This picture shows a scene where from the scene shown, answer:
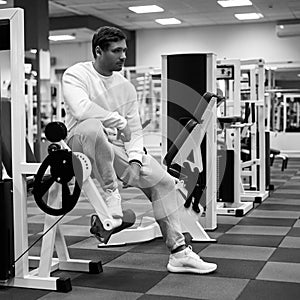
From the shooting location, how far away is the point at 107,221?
2930mm

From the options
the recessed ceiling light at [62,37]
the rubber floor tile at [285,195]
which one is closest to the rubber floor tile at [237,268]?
the rubber floor tile at [285,195]

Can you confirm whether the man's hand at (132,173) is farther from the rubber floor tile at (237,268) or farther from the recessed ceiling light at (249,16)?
the recessed ceiling light at (249,16)

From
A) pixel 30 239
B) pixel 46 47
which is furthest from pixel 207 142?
pixel 46 47

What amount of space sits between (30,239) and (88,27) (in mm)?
8844

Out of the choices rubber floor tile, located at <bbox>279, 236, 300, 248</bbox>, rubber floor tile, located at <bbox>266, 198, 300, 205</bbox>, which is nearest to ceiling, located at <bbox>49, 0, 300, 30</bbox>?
rubber floor tile, located at <bbox>266, 198, 300, 205</bbox>

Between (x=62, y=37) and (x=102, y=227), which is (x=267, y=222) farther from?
(x=62, y=37)

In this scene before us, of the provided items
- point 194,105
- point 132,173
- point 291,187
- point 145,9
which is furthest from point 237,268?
point 145,9

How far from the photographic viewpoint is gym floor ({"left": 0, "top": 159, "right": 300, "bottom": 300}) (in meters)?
2.79

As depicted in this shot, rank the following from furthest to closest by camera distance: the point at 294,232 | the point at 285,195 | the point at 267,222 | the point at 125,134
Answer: the point at 285,195
the point at 267,222
the point at 294,232
the point at 125,134

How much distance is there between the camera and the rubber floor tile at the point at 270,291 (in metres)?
2.69

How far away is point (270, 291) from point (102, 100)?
4.45 ft

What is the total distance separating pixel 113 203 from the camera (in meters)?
2.99

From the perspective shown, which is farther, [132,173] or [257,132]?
[257,132]

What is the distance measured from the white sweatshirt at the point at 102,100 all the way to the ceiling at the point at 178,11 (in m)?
8.00
